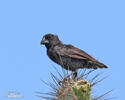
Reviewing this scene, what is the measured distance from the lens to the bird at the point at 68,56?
9.21m

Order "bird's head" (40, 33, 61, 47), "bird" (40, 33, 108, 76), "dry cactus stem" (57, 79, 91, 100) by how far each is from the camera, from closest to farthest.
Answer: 1. "dry cactus stem" (57, 79, 91, 100)
2. "bird" (40, 33, 108, 76)
3. "bird's head" (40, 33, 61, 47)

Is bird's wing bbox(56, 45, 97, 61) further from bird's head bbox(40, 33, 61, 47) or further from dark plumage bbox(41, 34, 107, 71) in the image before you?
bird's head bbox(40, 33, 61, 47)

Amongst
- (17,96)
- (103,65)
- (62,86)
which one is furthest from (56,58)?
(62,86)

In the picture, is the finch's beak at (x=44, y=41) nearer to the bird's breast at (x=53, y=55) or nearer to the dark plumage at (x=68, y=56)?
the dark plumage at (x=68, y=56)

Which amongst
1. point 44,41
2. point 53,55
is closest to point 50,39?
point 44,41

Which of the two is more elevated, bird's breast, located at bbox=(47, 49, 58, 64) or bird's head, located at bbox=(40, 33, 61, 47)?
bird's head, located at bbox=(40, 33, 61, 47)

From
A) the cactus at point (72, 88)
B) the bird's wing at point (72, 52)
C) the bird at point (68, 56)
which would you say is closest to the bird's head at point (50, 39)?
the bird at point (68, 56)

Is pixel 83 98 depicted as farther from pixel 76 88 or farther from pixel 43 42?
pixel 43 42

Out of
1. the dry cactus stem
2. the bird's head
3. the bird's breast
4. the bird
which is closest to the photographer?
the dry cactus stem

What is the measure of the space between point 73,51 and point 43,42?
979 millimetres

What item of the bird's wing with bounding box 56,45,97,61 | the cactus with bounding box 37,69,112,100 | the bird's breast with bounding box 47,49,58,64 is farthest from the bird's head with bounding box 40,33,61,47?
the cactus with bounding box 37,69,112,100

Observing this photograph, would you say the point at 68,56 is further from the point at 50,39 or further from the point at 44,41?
the point at 50,39

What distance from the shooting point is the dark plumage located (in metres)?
9.21

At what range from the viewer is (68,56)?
31.3ft
